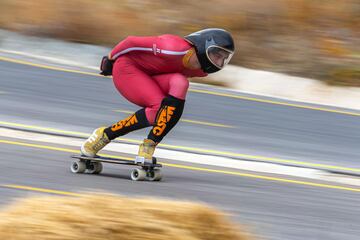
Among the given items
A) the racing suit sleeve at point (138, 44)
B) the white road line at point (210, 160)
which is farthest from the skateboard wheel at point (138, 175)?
the white road line at point (210, 160)

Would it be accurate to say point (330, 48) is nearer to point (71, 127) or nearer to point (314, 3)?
point (314, 3)

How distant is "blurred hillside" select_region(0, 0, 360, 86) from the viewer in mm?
20062

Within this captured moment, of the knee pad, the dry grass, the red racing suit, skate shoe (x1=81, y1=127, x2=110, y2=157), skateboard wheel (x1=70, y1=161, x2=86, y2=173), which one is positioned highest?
the red racing suit

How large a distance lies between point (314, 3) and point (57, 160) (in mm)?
12286

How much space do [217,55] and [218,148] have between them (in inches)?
138

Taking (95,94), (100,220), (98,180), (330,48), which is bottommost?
(100,220)

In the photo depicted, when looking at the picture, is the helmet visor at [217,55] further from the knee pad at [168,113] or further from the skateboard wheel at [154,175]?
the skateboard wheel at [154,175]

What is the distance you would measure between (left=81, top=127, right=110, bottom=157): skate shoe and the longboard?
6 cm

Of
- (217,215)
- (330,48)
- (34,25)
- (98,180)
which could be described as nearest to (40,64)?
(34,25)

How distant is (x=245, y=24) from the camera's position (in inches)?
836

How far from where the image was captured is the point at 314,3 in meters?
22.9

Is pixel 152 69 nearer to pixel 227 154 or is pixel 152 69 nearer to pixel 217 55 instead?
Answer: pixel 217 55

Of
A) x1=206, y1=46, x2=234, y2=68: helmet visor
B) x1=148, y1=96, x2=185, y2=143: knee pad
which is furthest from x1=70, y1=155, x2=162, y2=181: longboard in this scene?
x1=206, y1=46, x2=234, y2=68: helmet visor

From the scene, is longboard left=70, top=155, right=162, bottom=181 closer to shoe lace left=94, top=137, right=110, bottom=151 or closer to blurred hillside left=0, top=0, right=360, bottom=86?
shoe lace left=94, top=137, right=110, bottom=151
